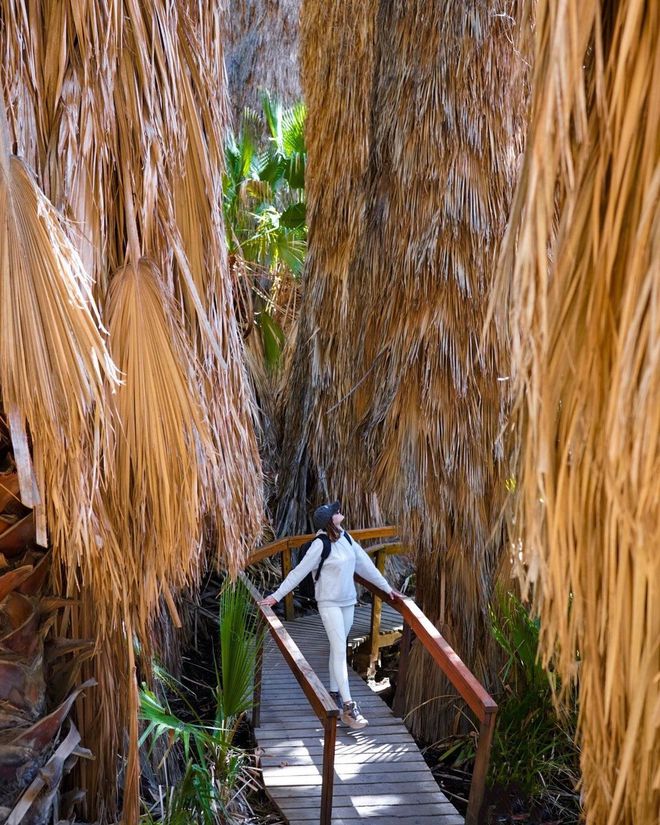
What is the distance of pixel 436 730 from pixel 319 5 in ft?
21.9

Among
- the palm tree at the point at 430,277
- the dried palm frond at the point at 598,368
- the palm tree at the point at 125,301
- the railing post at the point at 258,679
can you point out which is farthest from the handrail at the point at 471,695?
the dried palm frond at the point at 598,368

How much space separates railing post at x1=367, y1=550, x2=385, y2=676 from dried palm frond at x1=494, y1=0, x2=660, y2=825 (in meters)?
6.65

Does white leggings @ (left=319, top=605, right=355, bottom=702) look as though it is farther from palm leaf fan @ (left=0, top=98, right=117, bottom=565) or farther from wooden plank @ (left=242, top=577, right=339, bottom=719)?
palm leaf fan @ (left=0, top=98, right=117, bottom=565)

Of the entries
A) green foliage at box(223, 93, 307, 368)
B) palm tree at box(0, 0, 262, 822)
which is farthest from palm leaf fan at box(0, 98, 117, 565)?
green foliage at box(223, 93, 307, 368)

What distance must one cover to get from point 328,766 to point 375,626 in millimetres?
3098

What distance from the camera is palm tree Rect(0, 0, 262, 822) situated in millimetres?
Result: 2789

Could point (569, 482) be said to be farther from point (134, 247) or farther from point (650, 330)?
point (134, 247)

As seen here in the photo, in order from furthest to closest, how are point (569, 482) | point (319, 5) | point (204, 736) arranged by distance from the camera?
1. point (319, 5)
2. point (204, 736)
3. point (569, 482)

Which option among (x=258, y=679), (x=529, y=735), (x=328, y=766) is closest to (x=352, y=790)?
(x=328, y=766)

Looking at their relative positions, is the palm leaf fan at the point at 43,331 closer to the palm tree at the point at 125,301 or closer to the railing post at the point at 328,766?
the palm tree at the point at 125,301

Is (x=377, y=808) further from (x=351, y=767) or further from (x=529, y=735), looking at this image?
(x=529, y=735)

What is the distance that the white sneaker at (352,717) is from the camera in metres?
6.60

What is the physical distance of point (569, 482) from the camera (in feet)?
4.75

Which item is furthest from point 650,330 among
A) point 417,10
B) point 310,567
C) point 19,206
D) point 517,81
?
point 417,10
